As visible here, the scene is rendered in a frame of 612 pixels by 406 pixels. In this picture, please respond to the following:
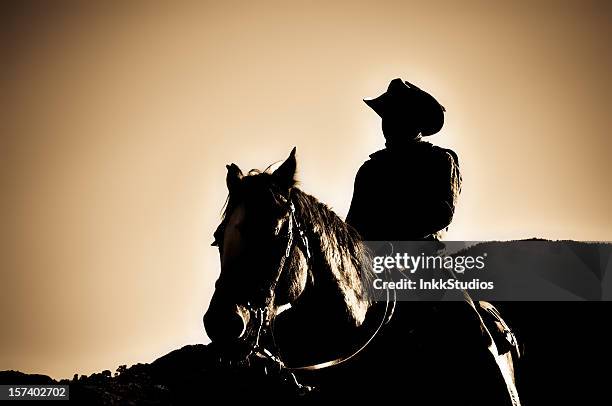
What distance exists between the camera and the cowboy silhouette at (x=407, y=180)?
4910mm

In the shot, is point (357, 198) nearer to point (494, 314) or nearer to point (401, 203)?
point (401, 203)

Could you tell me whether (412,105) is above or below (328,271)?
above

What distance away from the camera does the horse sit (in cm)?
344

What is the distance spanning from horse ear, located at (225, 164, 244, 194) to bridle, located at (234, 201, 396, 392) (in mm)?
385

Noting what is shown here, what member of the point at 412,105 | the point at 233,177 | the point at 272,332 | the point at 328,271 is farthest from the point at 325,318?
the point at 412,105

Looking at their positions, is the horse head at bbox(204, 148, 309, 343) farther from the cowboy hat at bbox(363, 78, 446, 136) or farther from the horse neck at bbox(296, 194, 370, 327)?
the cowboy hat at bbox(363, 78, 446, 136)

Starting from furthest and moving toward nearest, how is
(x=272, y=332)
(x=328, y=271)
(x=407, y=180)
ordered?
1. (x=407, y=180)
2. (x=328, y=271)
3. (x=272, y=332)

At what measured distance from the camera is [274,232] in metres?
3.54

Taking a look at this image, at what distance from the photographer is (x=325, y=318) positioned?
159 inches

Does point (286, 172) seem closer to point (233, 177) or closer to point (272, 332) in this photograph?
point (233, 177)

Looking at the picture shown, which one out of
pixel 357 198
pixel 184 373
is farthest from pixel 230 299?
pixel 184 373

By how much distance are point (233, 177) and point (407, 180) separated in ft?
6.53

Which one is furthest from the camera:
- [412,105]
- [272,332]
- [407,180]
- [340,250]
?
[412,105]

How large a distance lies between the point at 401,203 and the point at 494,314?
129 cm
